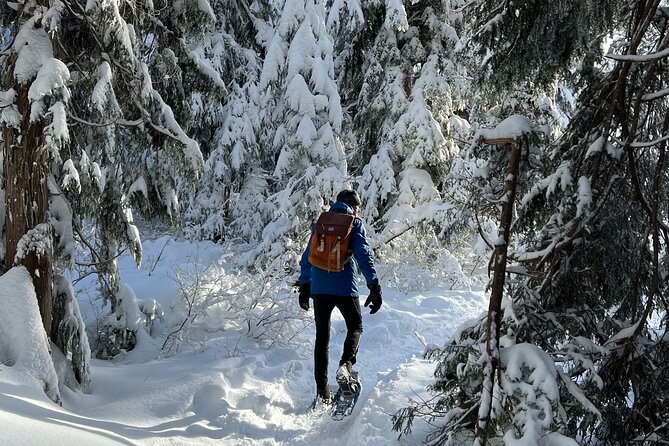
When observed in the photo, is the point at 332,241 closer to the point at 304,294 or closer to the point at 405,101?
the point at 304,294

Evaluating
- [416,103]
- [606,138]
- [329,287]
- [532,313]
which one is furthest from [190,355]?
[416,103]

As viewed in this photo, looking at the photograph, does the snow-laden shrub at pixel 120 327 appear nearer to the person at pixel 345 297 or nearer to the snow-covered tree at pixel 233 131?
the person at pixel 345 297

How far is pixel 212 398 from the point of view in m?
5.42

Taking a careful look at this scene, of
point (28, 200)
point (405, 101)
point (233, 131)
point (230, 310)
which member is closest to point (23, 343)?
point (28, 200)

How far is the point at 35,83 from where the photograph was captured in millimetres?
4227

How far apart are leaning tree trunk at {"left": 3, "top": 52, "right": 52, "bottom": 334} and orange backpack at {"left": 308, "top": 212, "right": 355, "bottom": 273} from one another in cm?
243

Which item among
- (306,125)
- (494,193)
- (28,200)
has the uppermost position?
(306,125)

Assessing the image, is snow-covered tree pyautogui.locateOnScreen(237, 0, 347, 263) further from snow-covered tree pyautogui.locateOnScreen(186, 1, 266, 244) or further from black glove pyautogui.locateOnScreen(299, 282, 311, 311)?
black glove pyautogui.locateOnScreen(299, 282, 311, 311)

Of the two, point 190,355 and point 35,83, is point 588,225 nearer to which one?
point 35,83

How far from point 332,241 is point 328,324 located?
84 centimetres

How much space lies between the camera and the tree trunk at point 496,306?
3.09 metres

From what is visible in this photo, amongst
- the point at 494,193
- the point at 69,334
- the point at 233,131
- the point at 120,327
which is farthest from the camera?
the point at 233,131

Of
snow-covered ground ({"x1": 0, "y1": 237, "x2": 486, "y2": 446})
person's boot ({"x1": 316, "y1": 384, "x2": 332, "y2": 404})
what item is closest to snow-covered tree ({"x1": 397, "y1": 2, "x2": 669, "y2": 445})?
snow-covered ground ({"x1": 0, "y1": 237, "x2": 486, "y2": 446})

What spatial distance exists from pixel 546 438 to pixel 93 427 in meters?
3.15
